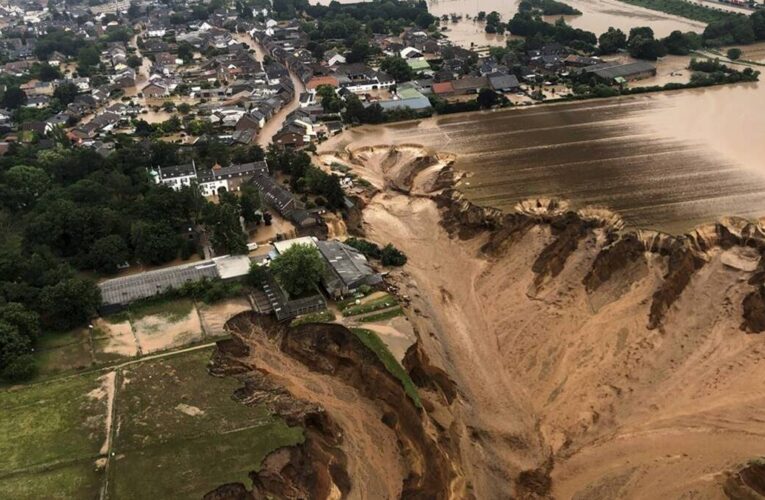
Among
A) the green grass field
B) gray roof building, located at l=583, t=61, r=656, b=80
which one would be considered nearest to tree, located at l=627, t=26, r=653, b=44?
gray roof building, located at l=583, t=61, r=656, b=80

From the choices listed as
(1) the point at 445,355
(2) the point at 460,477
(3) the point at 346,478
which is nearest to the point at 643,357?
(1) the point at 445,355

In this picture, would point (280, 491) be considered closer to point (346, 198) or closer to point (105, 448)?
point (105, 448)

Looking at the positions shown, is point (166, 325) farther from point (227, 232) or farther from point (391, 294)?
point (391, 294)

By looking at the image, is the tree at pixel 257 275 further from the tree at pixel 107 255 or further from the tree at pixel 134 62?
the tree at pixel 134 62

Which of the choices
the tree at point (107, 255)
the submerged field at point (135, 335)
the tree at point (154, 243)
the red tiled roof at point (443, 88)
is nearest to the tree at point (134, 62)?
the red tiled roof at point (443, 88)

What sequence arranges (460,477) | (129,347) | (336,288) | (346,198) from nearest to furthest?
(460,477)
(129,347)
(336,288)
(346,198)

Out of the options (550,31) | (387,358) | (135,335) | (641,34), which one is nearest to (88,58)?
(550,31)
